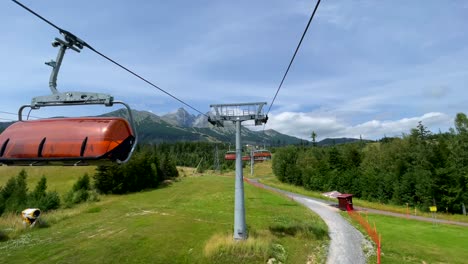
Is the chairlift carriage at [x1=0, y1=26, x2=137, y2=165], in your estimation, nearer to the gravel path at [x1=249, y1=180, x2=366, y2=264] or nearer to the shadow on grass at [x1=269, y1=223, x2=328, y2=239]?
the gravel path at [x1=249, y1=180, x2=366, y2=264]

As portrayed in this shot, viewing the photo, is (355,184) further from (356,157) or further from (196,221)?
(196,221)

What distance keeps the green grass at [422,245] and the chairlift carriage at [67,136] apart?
19.1 m

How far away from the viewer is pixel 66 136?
8.76 meters

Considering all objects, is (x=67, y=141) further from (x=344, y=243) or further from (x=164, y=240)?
(x=344, y=243)

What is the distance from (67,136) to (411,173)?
66792mm

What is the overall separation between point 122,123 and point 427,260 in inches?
845

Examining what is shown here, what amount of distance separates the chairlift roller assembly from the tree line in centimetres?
6109

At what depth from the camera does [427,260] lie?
67.6ft

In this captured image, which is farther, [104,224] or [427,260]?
[104,224]

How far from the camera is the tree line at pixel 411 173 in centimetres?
5569

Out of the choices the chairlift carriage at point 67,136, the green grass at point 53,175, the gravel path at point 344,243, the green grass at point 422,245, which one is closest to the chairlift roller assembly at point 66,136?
the chairlift carriage at point 67,136

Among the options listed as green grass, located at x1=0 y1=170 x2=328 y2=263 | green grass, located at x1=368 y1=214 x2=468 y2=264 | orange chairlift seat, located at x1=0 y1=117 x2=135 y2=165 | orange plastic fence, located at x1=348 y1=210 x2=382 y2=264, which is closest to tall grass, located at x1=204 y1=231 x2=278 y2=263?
green grass, located at x1=0 y1=170 x2=328 y2=263

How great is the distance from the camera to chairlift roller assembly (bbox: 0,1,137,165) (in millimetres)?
8531

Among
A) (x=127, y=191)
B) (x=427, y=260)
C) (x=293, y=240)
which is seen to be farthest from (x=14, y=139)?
(x=127, y=191)
